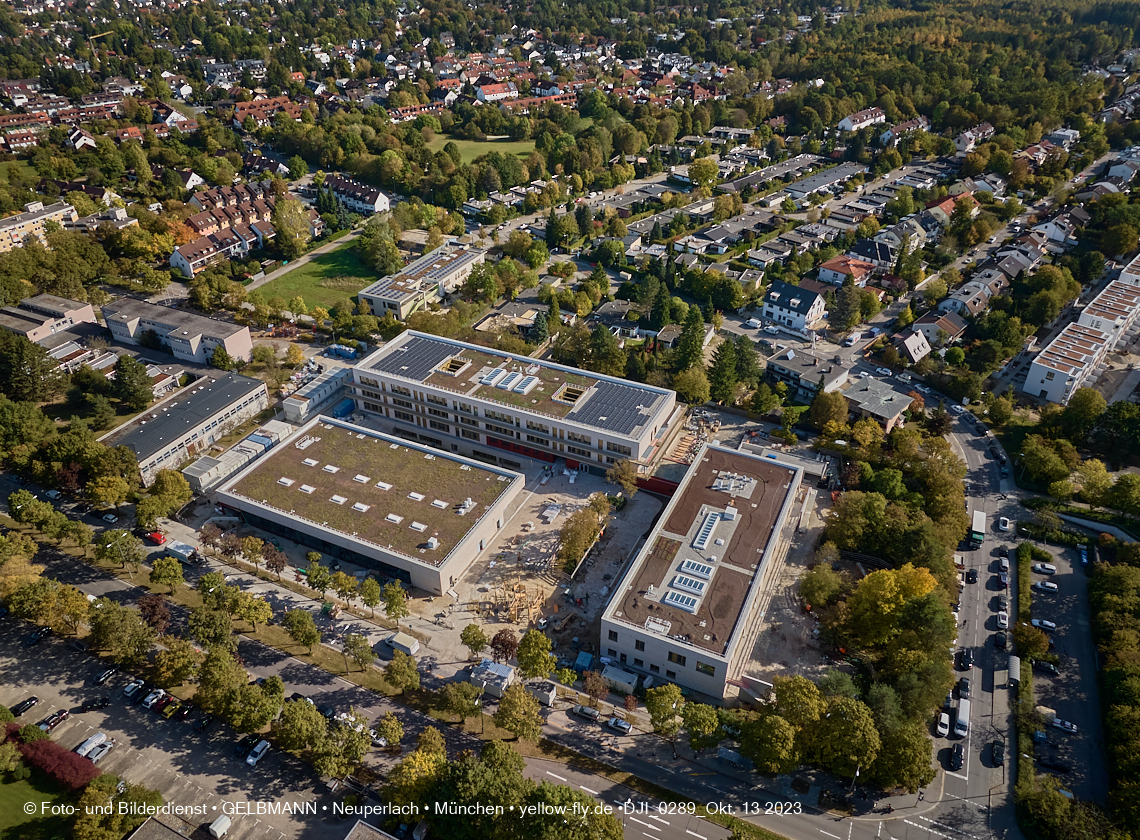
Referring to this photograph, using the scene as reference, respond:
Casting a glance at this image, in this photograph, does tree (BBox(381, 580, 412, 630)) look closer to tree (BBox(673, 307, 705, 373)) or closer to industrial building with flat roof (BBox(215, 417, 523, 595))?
industrial building with flat roof (BBox(215, 417, 523, 595))

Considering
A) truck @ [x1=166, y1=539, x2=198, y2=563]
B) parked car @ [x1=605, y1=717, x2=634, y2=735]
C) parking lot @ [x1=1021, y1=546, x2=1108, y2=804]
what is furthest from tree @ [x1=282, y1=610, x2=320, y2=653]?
parking lot @ [x1=1021, y1=546, x2=1108, y2=804]

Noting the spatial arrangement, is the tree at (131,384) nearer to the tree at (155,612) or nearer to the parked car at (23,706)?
the tree at (155,612)

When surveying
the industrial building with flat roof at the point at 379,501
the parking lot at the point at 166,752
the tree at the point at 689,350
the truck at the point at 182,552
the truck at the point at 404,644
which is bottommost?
the parking lot at the point at 166,752

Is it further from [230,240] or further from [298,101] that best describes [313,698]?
[298,101]

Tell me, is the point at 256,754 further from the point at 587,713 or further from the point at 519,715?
the point at 587,713

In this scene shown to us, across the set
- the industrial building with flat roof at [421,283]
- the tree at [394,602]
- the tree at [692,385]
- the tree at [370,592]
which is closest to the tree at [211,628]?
the tree at [370,592]

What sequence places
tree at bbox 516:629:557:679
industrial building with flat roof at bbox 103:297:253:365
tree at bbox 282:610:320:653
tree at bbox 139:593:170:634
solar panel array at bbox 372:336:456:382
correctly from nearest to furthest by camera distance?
tree at bbox 516:629:557:679, tree at bbox 282:610:320:653, tree at bbox 139:593:170:634, solar panel array at bbox 372:336:456:382, industrial building with flat roof at bbox 103:297:253:365
